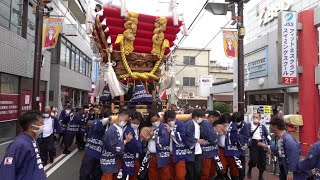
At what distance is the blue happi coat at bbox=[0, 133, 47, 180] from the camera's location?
3457mm

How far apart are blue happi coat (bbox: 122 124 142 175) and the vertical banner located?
8.20 meters

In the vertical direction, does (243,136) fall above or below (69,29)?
below

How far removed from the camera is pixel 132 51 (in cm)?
683

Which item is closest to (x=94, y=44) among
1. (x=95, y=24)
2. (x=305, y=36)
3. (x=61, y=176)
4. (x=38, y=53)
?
(x=95, y=24)

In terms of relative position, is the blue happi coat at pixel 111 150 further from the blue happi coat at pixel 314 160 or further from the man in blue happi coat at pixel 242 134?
the man in blue happi coat at pixel 242 134

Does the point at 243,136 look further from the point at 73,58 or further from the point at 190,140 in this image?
the point at 73,58

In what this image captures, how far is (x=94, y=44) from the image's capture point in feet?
24.4

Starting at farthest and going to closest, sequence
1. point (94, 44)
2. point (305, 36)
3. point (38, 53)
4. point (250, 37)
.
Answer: point (250, 37) → point (305, 36) → point (38, 53) → point (94, 44)

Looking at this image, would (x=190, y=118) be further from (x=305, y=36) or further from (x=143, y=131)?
(x=305, y=36)

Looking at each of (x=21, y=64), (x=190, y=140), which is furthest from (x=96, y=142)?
(x=21, y=64)

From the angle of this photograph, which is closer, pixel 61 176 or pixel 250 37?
pixel 61 176

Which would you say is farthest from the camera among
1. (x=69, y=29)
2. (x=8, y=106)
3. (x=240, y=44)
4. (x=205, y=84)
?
(x=205, y=84)

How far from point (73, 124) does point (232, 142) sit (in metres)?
6.84

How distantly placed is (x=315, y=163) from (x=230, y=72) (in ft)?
150
